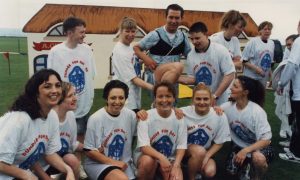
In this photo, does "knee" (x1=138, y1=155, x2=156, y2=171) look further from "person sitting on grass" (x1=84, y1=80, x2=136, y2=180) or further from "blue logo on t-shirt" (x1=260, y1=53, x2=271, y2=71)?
"blue logo on t-shirt" (x1=260, y1=53, x2=271, y2=71)

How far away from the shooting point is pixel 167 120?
435 cm

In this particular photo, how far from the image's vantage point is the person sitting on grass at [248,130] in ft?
A: 14.8

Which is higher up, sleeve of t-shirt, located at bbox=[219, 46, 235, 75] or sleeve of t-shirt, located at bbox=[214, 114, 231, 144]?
sleeve of t-shirt, located at bbox=[219, 46, 235, 75]

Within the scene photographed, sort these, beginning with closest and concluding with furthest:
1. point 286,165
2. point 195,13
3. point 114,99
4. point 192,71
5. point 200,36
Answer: point 114,99, point 200,36, point 192,71, point 286,165, point 195,13

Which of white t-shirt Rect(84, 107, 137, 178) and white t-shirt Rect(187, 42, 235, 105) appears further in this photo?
white t-shirt Rect(187, 42, 235, 105)

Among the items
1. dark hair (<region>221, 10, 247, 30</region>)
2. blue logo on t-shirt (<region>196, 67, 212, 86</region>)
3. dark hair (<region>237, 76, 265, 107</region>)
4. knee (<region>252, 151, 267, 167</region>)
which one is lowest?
knee (<region>252, 151, 267, 167</region>)

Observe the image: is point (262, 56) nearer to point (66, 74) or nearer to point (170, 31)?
point (170, 31)

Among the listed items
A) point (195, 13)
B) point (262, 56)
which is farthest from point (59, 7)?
point (262, 56)

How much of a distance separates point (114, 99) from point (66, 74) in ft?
3.89

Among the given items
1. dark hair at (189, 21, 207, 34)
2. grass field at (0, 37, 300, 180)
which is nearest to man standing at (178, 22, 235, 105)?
dark hair at (189, 21, 207, 34)

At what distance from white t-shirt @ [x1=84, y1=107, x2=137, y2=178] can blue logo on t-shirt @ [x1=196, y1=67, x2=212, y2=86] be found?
133cm

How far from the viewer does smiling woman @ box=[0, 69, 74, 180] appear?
10.2 ft

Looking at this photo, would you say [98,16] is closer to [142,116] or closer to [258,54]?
[258,54]

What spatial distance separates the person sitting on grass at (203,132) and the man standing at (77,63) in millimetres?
1476
